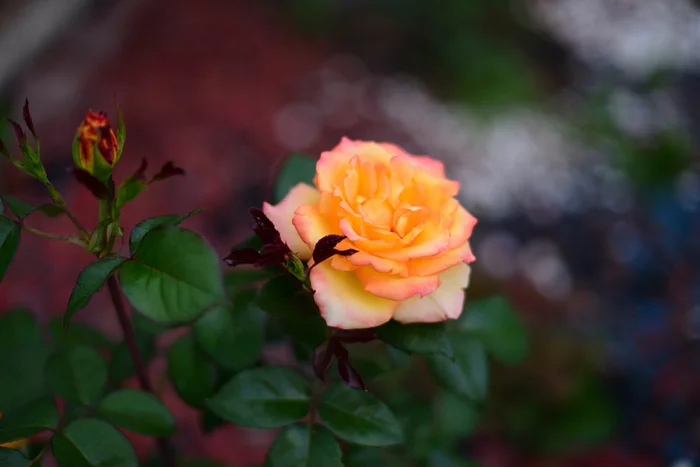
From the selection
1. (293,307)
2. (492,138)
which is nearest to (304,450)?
(293,307)

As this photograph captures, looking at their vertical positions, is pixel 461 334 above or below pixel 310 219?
below

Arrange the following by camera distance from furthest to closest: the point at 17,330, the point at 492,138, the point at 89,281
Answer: the point at 492,138 < the point at 17,330 < the point at 89,281

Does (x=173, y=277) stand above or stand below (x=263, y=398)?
above

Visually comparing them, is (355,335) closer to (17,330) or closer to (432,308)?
(432,308)

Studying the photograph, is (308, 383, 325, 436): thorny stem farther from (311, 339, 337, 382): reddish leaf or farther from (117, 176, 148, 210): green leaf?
(117, 176, 148, 210): green leaf

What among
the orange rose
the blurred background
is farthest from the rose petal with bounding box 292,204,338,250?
the blurred background

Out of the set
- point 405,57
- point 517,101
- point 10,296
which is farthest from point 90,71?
point 517,101

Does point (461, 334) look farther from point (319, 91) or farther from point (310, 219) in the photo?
point (319, 91)
